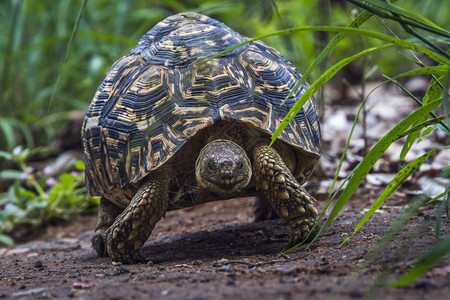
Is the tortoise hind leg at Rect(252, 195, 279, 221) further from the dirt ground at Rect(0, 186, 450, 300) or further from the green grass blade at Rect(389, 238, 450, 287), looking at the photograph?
the green grass blade at Rect(389, 238, 450, 287)

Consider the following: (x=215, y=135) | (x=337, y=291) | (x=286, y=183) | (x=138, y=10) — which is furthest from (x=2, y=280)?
(x=138, y=10)

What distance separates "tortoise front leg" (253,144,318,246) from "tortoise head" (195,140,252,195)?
96 millimetres

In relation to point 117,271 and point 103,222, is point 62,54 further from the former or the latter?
point 117,271

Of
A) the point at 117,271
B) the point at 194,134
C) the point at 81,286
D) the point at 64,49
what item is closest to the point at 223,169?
the point at 194,134

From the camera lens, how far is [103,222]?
11.6 ft

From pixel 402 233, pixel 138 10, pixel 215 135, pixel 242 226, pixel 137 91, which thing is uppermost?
pixel 138 10

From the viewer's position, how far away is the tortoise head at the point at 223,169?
2627mm

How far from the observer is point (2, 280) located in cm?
265

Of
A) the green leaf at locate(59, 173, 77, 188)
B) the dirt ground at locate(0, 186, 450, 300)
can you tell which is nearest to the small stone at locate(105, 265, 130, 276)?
the dirt ground at locate(0, 186, 450, 300)

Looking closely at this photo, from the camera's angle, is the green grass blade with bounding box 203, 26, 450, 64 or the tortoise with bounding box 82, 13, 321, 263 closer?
the green grass blade with bounding box 203, 26, 450, 64

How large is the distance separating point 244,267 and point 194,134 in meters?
0.76

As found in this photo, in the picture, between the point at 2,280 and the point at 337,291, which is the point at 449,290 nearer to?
Result: the point at 337,291

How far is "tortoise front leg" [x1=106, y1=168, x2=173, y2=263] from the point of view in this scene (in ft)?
9.37

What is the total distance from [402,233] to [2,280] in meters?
1.84
